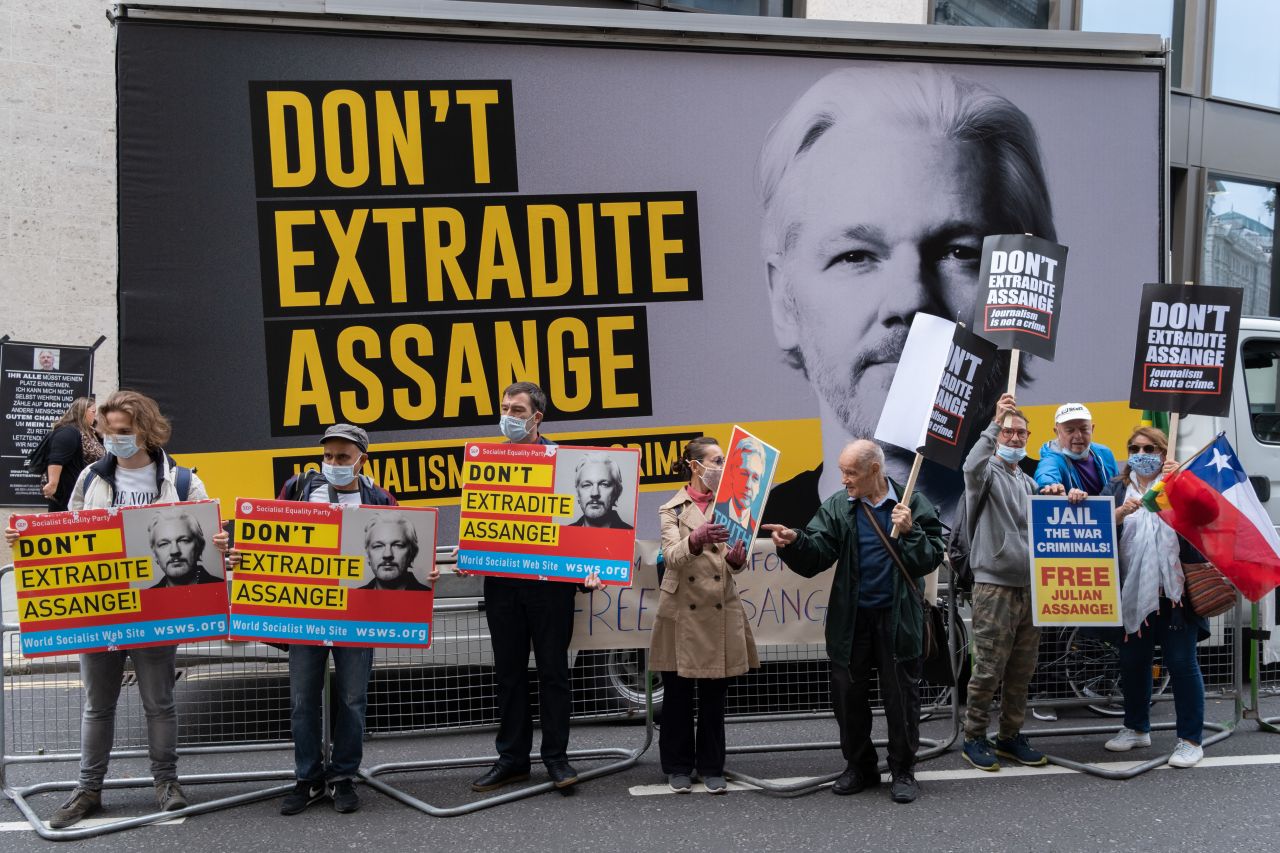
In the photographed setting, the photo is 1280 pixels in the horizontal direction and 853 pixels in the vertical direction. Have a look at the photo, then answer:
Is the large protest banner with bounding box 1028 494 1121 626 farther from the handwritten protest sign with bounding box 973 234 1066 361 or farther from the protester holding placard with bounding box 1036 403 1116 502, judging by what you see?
the handwritten protest sign with bounding box 973 234 1066 361

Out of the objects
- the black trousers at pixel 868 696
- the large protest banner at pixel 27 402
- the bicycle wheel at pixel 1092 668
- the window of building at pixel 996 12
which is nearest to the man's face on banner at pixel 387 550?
the black trousers at pixel 868 696

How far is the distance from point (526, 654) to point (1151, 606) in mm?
3203

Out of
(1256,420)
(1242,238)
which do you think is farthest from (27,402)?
(1242,238)

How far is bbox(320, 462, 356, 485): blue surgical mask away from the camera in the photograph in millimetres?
5234

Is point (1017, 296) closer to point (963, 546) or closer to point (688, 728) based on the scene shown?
point (963, 546)

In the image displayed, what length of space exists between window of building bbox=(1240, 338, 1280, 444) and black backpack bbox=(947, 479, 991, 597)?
2.58 meters

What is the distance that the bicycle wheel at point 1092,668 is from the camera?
22.2 feet

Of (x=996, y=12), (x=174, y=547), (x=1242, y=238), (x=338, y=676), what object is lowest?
(x=338, y=676)

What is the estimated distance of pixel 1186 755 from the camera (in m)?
5.82

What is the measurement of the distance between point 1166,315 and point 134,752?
5.74m

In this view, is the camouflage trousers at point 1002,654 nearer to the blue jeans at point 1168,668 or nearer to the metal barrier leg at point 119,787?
the blue jeans at point 1168,668

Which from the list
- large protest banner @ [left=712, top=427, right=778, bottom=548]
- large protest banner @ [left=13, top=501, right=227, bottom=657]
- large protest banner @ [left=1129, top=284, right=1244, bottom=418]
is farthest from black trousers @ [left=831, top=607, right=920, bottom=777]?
large protest banner @ [left=13, top=501, right=227, bottom=657]

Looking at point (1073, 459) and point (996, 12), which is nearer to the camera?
point (1073, 459)

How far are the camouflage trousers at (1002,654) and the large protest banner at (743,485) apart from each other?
156 cm
